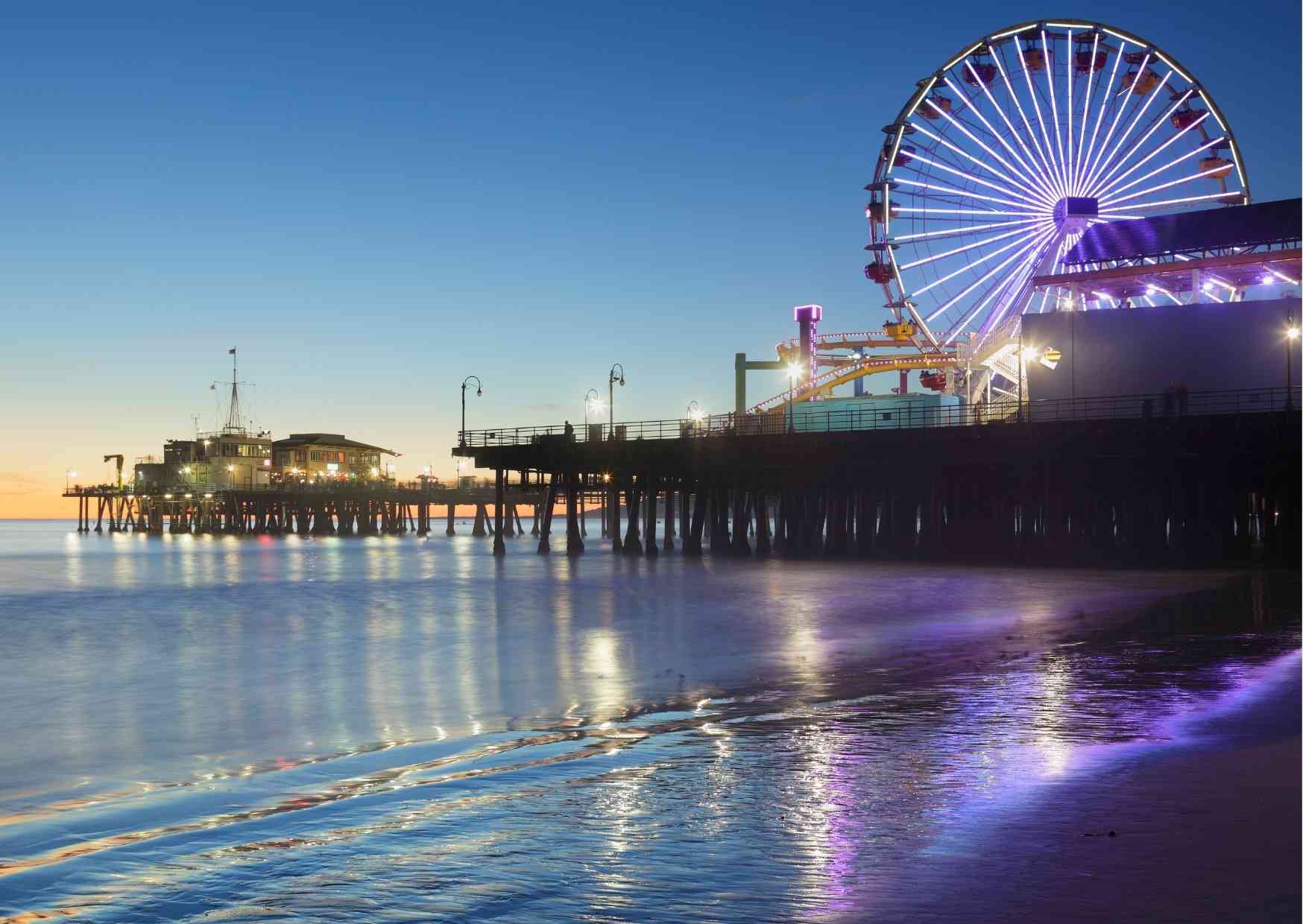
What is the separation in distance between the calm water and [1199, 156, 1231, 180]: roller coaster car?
3657 centimetres

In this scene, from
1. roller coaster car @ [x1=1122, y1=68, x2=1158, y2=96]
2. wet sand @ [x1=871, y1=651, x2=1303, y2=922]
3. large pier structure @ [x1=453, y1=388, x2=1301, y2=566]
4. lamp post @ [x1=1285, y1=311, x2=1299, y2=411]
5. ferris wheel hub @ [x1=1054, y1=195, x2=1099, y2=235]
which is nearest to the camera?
wet sand @ [x1=871, y1=651, x2=1303, y2=922]

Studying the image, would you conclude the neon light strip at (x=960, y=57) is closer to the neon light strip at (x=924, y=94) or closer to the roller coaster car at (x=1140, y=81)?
the neon light strip at (x=924, y=94)

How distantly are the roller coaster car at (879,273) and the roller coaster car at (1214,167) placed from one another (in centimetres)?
1545

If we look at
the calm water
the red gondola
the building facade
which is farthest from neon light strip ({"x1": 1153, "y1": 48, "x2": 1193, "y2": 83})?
the building facade

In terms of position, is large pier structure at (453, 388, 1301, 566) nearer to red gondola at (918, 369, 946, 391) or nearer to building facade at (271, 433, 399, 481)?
red gondola at (918, 369, 946, 391)

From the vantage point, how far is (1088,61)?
61.9 meters

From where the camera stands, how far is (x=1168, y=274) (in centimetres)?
5759

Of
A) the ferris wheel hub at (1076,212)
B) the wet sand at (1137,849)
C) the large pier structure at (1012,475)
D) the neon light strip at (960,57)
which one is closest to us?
the wet sand at (1137,849)

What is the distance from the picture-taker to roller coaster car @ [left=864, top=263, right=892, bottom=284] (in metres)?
65.0

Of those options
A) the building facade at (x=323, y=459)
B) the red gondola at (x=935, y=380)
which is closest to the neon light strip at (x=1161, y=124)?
the red gondola at (x=935, y=380)

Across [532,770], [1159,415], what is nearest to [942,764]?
[532,770]

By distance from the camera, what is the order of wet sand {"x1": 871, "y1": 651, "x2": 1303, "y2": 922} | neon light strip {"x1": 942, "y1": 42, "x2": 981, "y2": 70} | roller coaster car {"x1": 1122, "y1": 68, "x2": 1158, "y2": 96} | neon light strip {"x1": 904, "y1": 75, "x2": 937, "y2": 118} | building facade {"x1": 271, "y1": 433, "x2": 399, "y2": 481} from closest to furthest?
wet sand {"x1": 871, "y1": 651, "x2": 1303, "y2": 922}, roller coaster car {"x1": 1122, "y1": 68, "x2": 1158, "y2": 96}, neon light strip {"x1": 942, "y1": 42, "x2": 981, "y2": 70}, neon light strip {"x1": 904, "y1": 75, "x2": 937, "y2": 118}, building facade {"x1": 271, "y1": 433, "x2": 399, "y2": 481}

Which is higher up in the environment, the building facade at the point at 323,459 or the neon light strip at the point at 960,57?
the neon light strip at the point at 960,57

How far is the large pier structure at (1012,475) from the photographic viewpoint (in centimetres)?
4572
